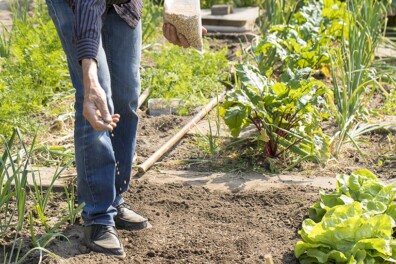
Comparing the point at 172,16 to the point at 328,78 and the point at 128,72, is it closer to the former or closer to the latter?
the point at 128,72

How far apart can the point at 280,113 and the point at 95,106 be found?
1.68 m

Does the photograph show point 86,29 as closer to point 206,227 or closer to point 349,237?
point 206,227

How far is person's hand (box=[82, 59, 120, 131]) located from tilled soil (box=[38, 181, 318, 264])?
2.38 ft

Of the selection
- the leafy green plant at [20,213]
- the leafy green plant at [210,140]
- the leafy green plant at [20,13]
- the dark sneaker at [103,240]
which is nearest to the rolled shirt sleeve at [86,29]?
the leafy green plant at [20,213]

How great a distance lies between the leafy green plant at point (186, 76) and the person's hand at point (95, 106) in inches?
92.0

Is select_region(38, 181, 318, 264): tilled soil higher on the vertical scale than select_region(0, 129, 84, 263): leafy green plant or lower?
lower

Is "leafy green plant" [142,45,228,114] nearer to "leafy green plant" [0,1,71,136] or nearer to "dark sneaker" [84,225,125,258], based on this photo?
"leafy green plant" [0,1,71,136]

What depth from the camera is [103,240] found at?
11.9ft

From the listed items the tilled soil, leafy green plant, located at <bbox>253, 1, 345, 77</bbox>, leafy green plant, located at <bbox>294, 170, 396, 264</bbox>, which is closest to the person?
the tilled soil

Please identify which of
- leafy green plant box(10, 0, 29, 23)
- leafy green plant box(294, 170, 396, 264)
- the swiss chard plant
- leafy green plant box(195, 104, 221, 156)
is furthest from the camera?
leafy green plant box(10, 0, 29, 23)

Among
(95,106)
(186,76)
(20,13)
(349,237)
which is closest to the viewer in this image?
(95,106)

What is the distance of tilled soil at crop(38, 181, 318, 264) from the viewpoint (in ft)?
11.9

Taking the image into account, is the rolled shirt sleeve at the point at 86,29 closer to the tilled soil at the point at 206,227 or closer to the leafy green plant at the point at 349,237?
the tilled soil at the point at 206,227

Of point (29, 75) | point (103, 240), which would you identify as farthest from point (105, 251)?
point (29, 75)
